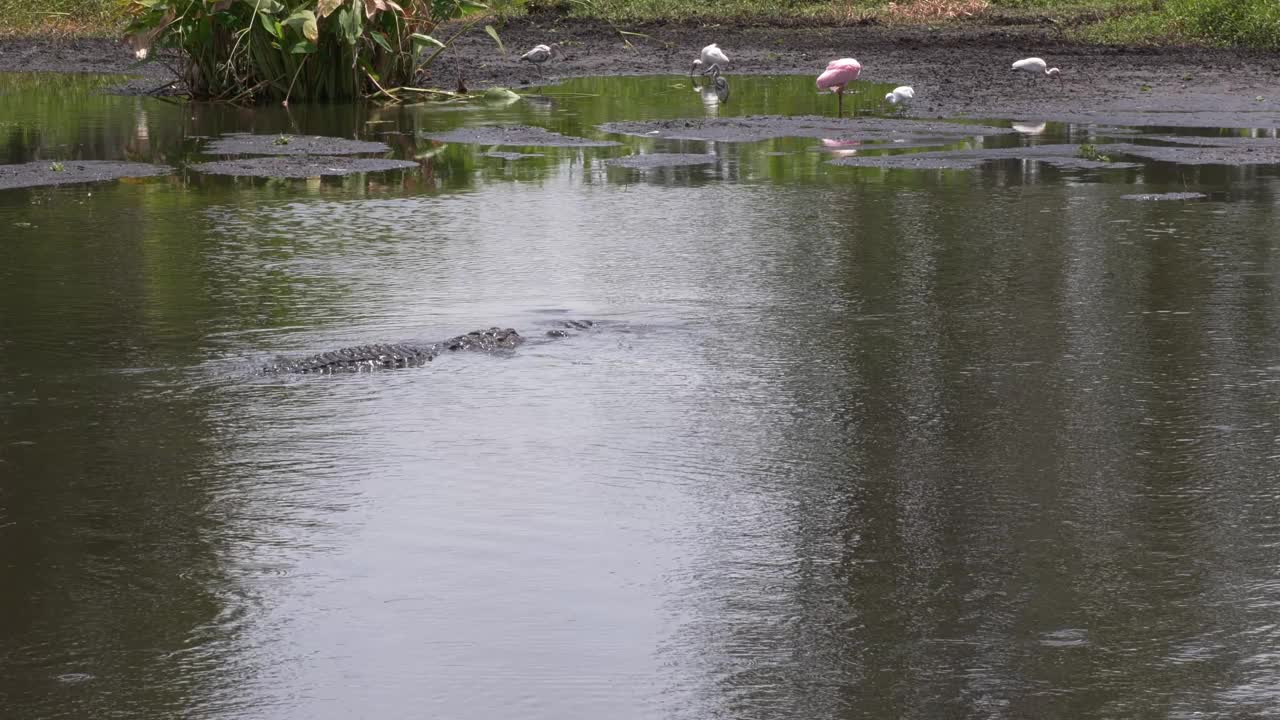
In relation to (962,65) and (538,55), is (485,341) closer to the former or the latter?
(538,55)

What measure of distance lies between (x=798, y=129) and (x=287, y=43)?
5984 mm

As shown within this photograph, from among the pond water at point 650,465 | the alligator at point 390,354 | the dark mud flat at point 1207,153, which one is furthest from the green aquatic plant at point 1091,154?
the alligator at point 390,354

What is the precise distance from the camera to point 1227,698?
4121 mm

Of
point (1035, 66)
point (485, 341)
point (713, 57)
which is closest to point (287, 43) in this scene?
point (713, 57)

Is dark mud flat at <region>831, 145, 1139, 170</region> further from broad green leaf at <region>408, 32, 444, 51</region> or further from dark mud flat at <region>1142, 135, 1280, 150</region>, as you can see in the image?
broad green leaf at <region>408, 32, 444, 51</region>

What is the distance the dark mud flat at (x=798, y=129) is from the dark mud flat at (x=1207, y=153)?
5.16 feet

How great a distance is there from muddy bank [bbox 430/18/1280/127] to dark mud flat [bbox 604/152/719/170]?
3935 mm

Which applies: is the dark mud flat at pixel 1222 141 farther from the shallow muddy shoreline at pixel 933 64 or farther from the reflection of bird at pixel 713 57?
the reflection of bird at pixel 713 57

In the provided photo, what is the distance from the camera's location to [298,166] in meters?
14.0

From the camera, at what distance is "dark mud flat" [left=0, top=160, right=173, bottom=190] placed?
12961 millimetres

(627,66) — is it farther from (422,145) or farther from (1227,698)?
(1227,698)

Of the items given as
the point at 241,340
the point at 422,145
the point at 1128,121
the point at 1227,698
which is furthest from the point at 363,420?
the point at 1128,121

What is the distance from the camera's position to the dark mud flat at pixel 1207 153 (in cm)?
1404

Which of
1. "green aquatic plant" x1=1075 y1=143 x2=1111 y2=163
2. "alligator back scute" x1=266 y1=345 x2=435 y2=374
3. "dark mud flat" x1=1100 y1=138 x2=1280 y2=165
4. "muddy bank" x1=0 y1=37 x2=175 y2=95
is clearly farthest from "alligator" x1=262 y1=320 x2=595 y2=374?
"muddy bank" x1=0 y1=37 x2=175 y2=95
